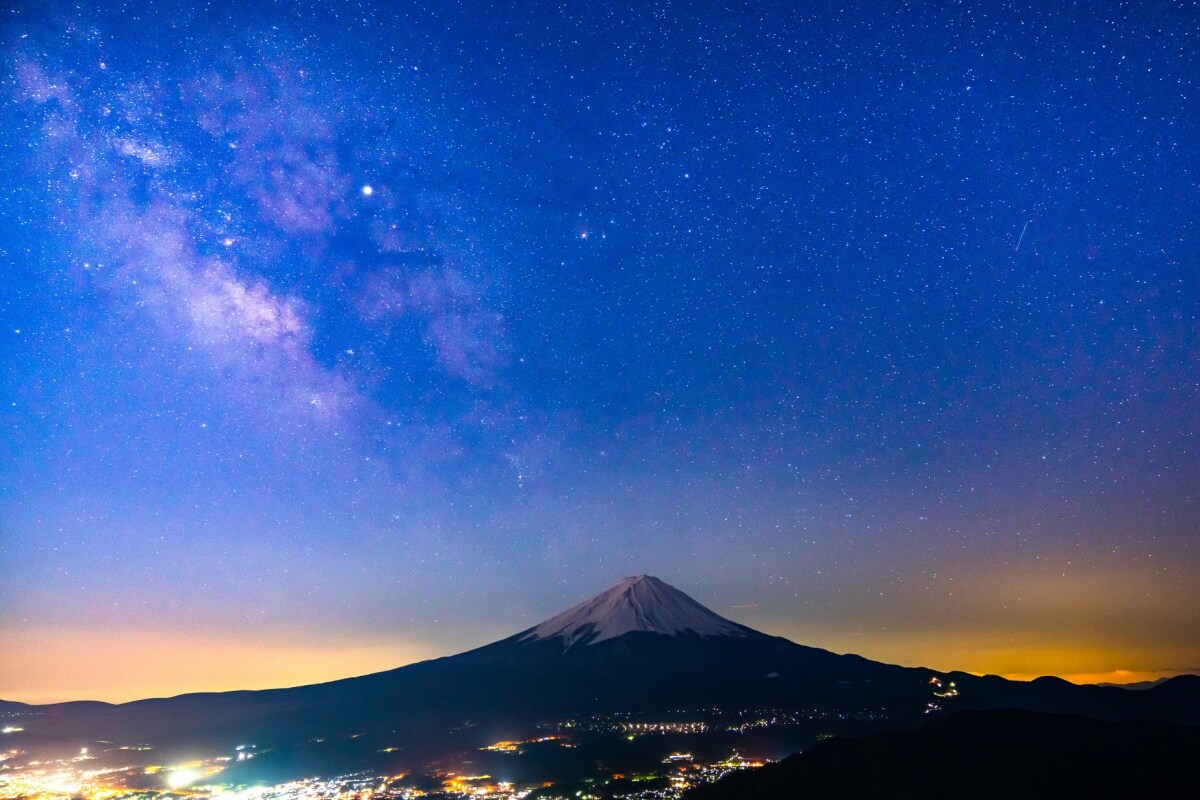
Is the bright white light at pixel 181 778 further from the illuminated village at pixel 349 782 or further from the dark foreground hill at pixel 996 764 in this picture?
the dark foreground hill at pixel 996 764

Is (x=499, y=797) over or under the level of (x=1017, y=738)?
under

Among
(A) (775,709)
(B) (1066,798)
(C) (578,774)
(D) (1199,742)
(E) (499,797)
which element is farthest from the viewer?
(A) (775,709)

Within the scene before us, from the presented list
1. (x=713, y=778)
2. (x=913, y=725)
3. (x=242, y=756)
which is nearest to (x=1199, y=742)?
(x=713, y=778)

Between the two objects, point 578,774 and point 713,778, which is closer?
point 713,778

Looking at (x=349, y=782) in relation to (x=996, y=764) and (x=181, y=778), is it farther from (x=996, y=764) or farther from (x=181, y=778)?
(x=996, y=764)

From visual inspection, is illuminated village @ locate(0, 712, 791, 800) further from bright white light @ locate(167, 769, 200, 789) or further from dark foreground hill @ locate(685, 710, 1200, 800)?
dark foreground hill @ locate(685, 710, 1200, 800)

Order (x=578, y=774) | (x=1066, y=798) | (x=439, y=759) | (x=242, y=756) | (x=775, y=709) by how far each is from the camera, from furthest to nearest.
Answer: (x=775, y=709) < (x=242, y=756) < (x=439, y=759) < (x=578, y=774) < (x=1066, y=798)

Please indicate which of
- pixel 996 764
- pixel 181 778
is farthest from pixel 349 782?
pixel 996 764

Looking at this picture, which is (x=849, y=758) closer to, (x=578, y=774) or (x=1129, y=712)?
(x=578, y=774)

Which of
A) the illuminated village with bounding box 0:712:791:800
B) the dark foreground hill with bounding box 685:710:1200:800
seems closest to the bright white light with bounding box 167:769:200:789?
the illuminated village with bounding box 0:712:791:800
